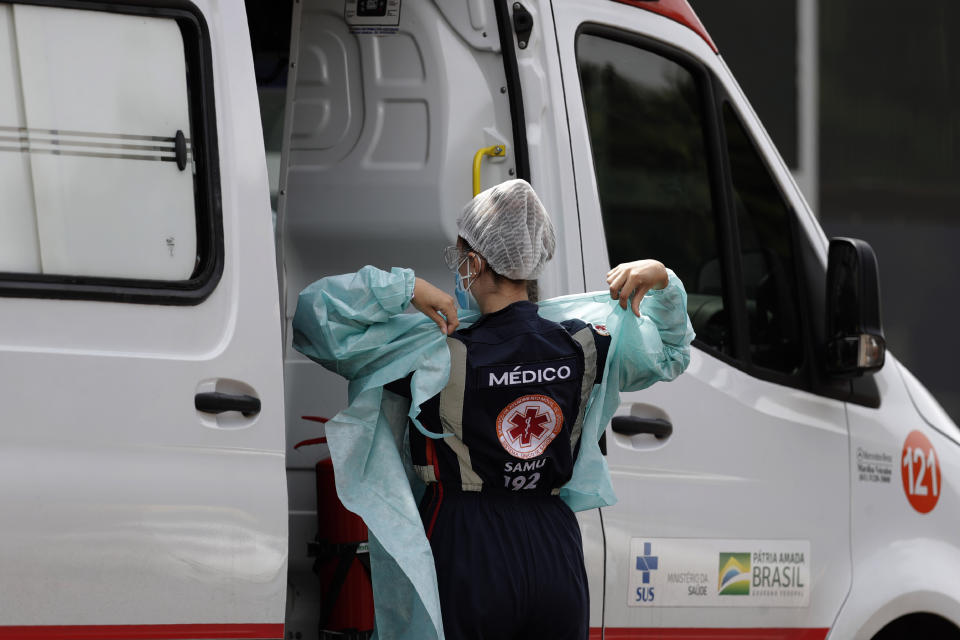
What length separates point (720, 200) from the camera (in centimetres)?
358

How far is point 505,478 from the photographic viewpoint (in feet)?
8.51

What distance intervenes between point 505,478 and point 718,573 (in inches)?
38.6

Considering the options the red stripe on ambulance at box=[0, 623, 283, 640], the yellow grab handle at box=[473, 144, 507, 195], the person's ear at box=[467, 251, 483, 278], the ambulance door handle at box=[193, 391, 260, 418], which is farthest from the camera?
the yellow grab handle at box=[473, 144, 507, 195]

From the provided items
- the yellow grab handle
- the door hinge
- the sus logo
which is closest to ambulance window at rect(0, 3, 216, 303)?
the sus logo

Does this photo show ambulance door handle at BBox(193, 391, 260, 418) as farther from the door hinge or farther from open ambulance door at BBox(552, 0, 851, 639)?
the door hinge

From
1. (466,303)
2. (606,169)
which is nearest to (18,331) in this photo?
(466,303)

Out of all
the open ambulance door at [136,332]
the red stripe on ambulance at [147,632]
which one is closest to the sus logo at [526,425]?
the open ambulance door at [136,332]

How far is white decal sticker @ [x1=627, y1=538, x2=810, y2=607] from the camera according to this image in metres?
3.25

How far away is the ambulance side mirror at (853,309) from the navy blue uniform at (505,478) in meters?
1.14

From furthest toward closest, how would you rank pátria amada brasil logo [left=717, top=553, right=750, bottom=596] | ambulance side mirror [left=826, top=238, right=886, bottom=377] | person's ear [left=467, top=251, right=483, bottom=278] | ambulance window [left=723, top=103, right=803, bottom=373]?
ambulance window [left=723, top=103, right=803, bottom=373], ambulance side mirror [left=826, top=238, right=886, bottom=377], pátria amada brasil logo [left=717, top=553, right=750, bottom=596], person's ear [left=467, top=251, right=483, bottom=278]

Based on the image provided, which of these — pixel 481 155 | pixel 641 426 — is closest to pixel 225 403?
pixel 481 155

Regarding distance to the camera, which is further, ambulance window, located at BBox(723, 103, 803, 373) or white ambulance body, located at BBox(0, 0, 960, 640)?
ambulance window, located at BBox(723, 103, 803, 373)

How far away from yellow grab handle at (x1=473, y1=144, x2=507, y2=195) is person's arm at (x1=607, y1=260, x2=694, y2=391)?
554mm

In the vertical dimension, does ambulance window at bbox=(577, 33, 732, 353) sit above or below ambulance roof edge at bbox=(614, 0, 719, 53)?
below
